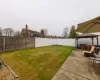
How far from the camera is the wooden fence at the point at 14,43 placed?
11703 millimetres

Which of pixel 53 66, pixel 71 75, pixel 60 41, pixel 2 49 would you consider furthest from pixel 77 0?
pixel 60 41

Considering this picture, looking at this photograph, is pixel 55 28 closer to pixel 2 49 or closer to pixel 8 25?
pixel 8 25

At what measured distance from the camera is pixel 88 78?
4.62 metres

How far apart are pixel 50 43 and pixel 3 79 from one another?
51.2 feet

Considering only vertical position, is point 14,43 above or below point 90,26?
below

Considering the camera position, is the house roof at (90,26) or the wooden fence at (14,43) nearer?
the house roof at (90,26)

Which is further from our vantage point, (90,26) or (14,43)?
(14,43)

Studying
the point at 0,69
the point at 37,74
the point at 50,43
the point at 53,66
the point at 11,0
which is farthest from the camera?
the point at 50,43

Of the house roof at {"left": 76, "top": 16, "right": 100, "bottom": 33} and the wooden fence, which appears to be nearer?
the house roof at {"left": 76, "top": 16, "right": 100, "bottom": 33}

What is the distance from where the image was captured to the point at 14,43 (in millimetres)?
12867

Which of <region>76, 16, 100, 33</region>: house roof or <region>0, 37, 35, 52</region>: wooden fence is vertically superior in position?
<region>76, 16, 100, 33</region>: house roof

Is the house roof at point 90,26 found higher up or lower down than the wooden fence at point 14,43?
higher up

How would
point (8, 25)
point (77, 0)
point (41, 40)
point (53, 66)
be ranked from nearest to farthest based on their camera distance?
1. point (53, 66)
2. point (77, 0)
3. point (41, 40)
4. point (8, 25)

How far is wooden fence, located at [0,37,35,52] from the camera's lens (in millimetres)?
11703
